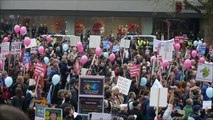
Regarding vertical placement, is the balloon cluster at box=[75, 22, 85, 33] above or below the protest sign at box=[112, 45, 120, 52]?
above

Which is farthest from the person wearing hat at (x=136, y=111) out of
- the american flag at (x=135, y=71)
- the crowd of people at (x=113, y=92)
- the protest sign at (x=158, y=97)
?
the american flag at (x=135, y=71)

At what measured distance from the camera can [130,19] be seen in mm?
47469

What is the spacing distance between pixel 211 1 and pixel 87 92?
2660 centimetres

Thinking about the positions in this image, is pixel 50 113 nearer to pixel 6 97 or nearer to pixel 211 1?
pixel 6 97

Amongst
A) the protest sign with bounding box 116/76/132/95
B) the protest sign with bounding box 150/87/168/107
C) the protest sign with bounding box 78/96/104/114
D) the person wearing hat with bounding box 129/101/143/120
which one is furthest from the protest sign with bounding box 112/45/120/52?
the protest sign with bounding box 150/87/168/107

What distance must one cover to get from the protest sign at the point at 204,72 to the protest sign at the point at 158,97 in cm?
442

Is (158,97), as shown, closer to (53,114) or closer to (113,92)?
(113,92)

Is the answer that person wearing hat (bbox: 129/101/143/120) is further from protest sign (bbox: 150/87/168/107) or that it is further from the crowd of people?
protest sign (bbox: 150/87/168/107)

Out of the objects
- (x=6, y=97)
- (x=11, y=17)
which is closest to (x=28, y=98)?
(x=6, y=97)

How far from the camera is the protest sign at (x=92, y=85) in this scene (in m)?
10.4

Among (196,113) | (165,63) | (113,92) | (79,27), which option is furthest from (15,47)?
(79,27)

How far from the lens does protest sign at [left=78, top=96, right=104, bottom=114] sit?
10.2 m

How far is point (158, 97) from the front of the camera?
9.90 m

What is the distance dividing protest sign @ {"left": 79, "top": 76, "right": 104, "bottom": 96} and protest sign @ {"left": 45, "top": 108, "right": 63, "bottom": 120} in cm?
182
